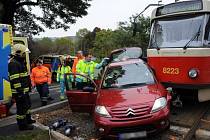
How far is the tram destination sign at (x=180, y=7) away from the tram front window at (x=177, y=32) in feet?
0.74

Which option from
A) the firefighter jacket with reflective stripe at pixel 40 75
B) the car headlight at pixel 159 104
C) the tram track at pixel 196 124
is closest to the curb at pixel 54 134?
the car headlight at pixel 159 104

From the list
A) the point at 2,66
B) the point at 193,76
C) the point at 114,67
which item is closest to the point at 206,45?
the point at 193,76

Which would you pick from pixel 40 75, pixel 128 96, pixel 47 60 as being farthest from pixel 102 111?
pixel 47 60

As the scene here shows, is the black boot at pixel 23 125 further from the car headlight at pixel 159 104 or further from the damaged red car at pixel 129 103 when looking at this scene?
the car headlight at pixel 159 104

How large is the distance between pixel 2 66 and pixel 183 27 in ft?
16.7

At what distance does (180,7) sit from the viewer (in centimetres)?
1095

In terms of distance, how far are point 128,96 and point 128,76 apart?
1137 mm

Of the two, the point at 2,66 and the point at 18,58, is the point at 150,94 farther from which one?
the point at 2,66

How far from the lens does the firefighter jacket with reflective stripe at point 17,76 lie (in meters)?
9.45

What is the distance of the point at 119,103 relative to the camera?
8.36 meters

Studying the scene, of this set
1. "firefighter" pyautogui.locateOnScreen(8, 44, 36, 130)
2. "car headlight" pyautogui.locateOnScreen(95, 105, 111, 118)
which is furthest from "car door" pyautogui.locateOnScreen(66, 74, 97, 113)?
"car headlight" pyautogui.locateOnScreen(95, 105, 111, 118)

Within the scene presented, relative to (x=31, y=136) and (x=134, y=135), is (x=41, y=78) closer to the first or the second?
(x=31, y=136)

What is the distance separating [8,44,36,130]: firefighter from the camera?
9.47m

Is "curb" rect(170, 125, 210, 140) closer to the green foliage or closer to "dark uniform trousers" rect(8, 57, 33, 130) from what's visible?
"dark uniform trousers" rect(8, 57, 33, 130)
